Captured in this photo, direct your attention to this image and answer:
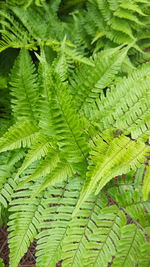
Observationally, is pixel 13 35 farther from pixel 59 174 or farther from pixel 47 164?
pixel 59 174

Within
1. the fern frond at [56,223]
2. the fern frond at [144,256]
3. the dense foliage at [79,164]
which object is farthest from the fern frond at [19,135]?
the fern frond at [144,256]

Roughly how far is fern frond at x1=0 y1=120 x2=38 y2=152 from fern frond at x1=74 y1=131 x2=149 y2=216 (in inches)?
23.9

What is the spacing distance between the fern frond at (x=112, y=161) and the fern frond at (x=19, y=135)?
1.99 ft

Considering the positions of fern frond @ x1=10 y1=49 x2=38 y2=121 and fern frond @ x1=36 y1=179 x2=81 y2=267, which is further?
fern frond @ x1=10 y1=49 x2=38 y2=121

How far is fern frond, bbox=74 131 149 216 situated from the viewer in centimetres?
168

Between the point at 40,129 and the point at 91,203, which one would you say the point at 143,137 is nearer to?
the point at 91,203

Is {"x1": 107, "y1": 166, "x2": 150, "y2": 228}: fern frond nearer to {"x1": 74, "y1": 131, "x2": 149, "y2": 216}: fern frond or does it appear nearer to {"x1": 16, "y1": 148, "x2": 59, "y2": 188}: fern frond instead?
{"x1": 74, "y1": 131, "x2": 149, "y2": 216}: fern frond

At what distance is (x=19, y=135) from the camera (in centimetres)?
220

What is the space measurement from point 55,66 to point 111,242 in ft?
5.04

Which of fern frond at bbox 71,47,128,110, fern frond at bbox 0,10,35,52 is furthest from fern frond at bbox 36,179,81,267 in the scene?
fern frond at bbox 0,10,35,52

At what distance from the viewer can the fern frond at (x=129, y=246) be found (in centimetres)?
189

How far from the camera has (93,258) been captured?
75.1 inches

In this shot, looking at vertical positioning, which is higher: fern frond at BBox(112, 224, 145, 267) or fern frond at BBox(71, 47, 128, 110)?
fern frond at BBox(71, 47, 128, 110)

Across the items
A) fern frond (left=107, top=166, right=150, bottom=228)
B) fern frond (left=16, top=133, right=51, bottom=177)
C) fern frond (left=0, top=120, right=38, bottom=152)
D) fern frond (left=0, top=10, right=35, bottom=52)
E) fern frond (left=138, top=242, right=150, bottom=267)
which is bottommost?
fern frond (left=138, top=242, right=150, bottom=267)
